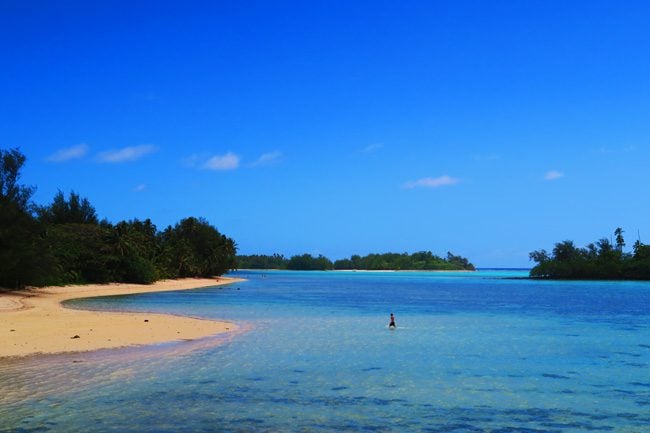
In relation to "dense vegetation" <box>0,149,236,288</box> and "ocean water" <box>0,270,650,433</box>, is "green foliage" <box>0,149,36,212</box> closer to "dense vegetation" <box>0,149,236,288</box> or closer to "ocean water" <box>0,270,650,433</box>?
"dense vegetation" <box>0,149,236,288</box>

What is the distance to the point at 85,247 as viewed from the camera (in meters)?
84.1

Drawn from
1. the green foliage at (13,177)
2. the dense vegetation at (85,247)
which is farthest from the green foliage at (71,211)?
the green foliage at (13,177)

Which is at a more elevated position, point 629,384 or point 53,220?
point 53,220

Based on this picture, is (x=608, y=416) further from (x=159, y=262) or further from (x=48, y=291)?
(x=159, y=262)

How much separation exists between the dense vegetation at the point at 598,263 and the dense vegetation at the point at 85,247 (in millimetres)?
95269

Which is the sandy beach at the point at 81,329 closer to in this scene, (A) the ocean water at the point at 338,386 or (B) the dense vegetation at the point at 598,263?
(A) the ocean water at the point at 338,386

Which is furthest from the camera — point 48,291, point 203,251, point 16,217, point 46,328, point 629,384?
point 203,251

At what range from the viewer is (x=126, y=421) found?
1348cm

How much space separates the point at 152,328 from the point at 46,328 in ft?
17.0

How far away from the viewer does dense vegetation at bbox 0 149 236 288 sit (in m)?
56.6

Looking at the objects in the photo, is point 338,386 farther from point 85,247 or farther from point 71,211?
point 71,211

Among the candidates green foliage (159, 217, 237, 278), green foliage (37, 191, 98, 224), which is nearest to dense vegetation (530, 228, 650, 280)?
green foliage (159, 217, 237, 278)

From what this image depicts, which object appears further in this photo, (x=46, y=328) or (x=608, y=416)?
(x=46, y=328)

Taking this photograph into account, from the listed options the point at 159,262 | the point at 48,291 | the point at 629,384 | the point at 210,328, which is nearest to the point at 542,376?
the point at 629,384
